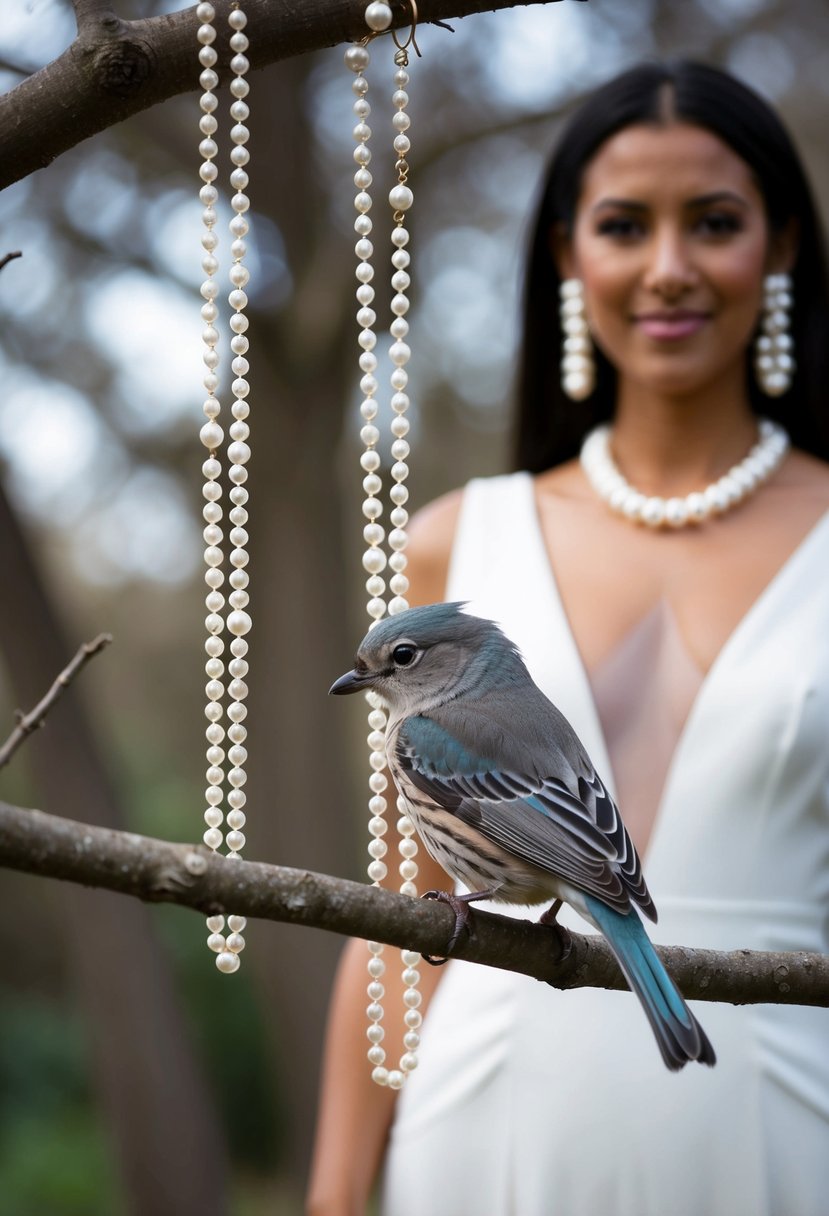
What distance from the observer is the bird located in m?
1.63

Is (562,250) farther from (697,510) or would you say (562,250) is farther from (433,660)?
(433,660)

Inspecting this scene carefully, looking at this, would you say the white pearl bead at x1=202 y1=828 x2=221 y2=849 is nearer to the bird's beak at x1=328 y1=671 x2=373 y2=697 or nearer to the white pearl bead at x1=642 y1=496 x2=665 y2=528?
the bird's beak at x1=328 y1=671 x2=373 y2=697

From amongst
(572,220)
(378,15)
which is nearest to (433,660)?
(378,15)

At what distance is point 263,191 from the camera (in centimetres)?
443

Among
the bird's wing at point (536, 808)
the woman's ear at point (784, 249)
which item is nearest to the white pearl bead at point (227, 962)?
the bird's wing at point (536, 808)

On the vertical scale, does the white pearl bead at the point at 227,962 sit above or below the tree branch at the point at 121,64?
below

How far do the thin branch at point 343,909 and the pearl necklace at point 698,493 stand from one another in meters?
1.23

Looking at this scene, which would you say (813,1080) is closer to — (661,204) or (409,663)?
(409,663)

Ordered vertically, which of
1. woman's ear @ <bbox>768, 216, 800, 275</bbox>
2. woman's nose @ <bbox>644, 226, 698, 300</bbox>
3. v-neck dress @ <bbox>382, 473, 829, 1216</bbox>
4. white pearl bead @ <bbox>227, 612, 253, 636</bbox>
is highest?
woman's ear @ <bbox>768, 216, 800, 275</bbox>

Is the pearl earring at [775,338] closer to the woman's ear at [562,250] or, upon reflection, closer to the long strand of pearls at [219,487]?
the woman's ear at [562,250]

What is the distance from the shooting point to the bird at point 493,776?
5.36 ft

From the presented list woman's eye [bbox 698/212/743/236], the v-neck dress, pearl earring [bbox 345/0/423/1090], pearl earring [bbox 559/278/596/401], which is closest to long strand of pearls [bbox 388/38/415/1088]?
pearl earring [bbox 345/0/423/1090]

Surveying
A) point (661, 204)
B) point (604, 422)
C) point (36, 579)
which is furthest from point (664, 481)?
point (36, 579)

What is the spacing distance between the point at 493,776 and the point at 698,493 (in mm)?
1117
